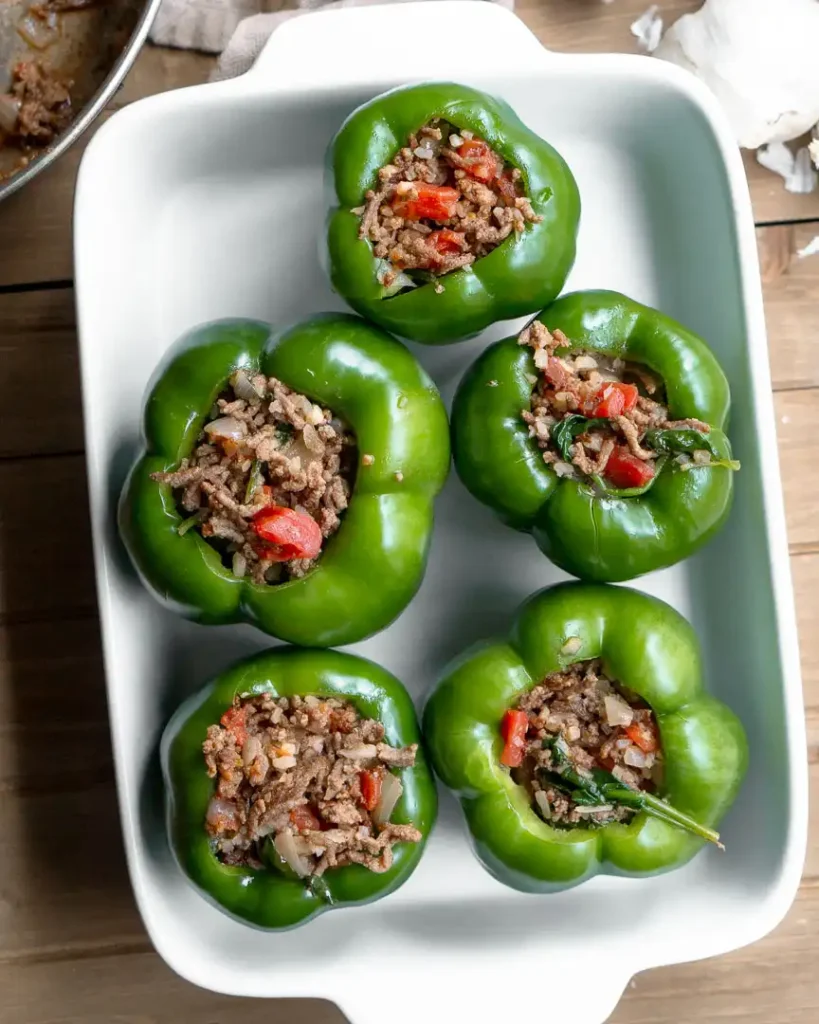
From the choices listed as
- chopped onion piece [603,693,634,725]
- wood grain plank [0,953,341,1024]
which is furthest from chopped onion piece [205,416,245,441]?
wood grain plank [0,953,341,1024]

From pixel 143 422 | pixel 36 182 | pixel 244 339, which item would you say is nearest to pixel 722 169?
pixel 244 339

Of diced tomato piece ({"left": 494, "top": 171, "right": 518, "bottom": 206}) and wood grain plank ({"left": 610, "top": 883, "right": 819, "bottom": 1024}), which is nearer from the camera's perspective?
diced tomato piece ({"left": 494, "top": 171, "right": 518, "bottom": 206})

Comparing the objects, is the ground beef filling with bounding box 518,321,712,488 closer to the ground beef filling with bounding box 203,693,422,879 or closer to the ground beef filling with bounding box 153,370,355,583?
the ground beef filling with bounding box 153,370,355,583

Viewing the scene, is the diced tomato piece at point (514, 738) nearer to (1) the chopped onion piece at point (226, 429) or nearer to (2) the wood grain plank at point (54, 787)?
(1) the chopped onion piece at point (226, 429)

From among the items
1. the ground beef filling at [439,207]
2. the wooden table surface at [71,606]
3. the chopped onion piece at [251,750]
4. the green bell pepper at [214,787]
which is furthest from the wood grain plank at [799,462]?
the chopped onion piece at [251,750]

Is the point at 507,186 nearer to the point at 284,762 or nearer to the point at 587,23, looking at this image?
the point at 587,23

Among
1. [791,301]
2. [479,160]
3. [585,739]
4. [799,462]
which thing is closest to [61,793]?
[585,739]

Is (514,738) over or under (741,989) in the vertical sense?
over
